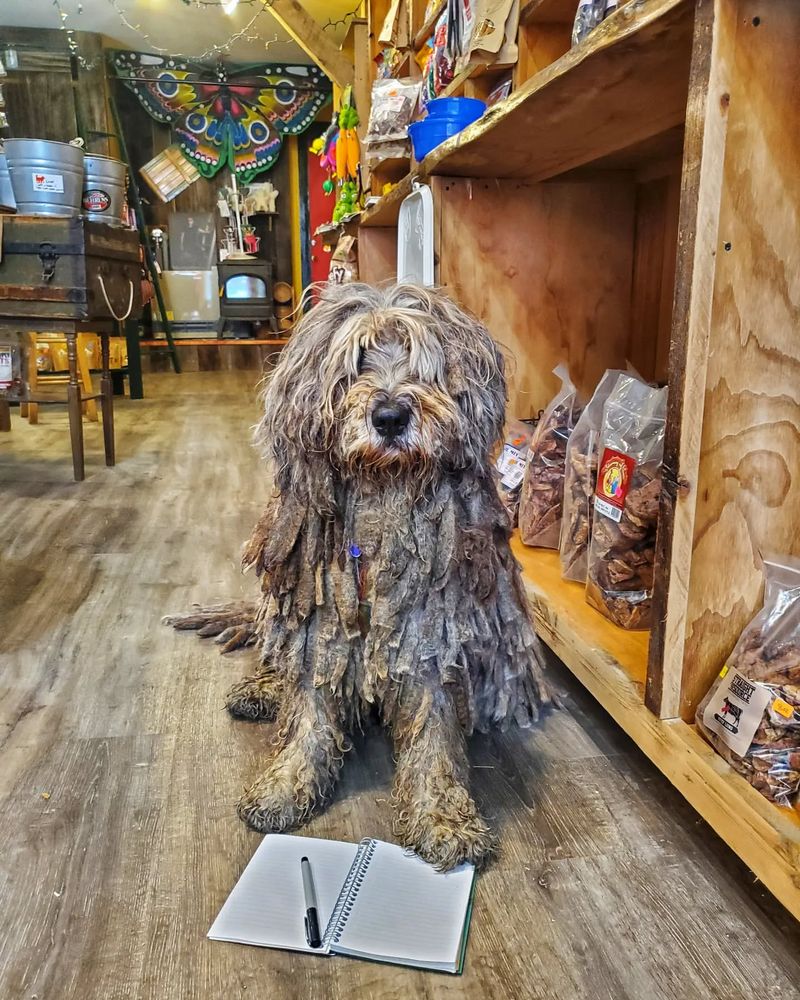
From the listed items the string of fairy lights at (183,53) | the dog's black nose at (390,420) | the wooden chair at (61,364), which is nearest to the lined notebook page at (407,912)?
the dog's black nose at (390,420)

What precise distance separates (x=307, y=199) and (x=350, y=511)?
8257 mm

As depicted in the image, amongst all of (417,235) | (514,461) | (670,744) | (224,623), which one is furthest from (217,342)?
(670,744)

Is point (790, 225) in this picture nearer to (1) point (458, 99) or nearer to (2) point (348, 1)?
(1) point (458, 99)

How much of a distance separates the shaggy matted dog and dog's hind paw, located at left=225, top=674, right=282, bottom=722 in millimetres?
225

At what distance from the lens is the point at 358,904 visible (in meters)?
1.08

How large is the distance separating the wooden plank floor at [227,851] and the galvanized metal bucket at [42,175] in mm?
2173

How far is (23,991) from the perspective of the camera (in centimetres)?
96

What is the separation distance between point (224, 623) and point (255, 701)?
441 mm

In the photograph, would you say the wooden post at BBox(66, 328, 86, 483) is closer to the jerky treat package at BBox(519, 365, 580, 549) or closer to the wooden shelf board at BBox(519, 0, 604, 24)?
the jerky treat package at BBox(519, 365, 580, 549)

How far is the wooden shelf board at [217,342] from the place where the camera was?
321 inches

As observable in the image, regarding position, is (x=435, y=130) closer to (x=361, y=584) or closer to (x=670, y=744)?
(x=361, y=584)

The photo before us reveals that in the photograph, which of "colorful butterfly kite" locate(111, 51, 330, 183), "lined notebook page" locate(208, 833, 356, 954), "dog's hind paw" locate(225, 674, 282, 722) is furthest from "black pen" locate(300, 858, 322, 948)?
"colorful butterfly kite" locate(111, 51, 330, 183)

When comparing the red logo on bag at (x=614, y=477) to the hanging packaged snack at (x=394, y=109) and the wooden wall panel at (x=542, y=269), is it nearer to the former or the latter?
the wooden wall panel at (x=542, y=269)

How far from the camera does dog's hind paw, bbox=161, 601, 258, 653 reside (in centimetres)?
191
